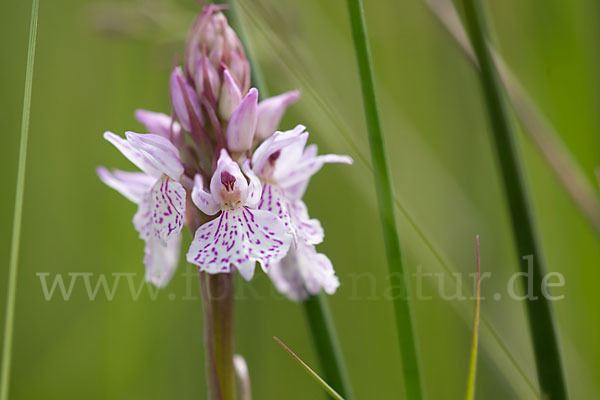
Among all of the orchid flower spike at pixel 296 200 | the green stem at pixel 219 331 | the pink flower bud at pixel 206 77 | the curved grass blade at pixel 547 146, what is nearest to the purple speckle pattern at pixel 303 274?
the orchid flower spike at pixel 296 200

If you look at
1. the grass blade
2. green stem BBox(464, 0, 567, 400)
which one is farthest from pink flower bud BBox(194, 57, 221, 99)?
green stem BBox(464, 0, 567, 400)

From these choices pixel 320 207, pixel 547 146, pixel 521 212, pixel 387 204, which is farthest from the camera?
pixel 320 207

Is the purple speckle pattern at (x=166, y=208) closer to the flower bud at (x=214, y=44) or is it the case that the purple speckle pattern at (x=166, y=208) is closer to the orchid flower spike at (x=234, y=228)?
the orchid flower spike at (x=234, y=228)

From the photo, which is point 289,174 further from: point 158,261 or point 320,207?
point 320,207

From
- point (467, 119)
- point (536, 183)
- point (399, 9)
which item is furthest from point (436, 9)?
point (536, 183)

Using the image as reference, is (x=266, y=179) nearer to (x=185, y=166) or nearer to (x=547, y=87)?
(x=185, y=166)

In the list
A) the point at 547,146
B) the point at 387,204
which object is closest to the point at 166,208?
the point at 387,204

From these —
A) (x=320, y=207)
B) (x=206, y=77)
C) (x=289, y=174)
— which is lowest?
(x=289, y=174)
